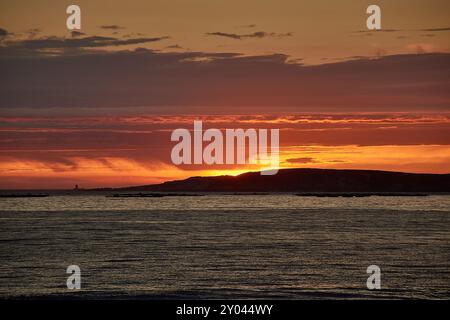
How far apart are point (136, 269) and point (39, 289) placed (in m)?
7.89

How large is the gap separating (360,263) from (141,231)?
33555 mm

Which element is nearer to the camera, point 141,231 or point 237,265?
point 237,265

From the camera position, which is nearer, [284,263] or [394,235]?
[284,263]

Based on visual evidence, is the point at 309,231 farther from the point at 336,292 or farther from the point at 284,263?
the point at 336,292

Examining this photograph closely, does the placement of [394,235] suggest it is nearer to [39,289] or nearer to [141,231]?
[141,231]

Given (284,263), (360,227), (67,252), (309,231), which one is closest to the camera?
(284,263)

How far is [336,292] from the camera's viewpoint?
32469 millimetres

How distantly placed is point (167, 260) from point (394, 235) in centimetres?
2951
